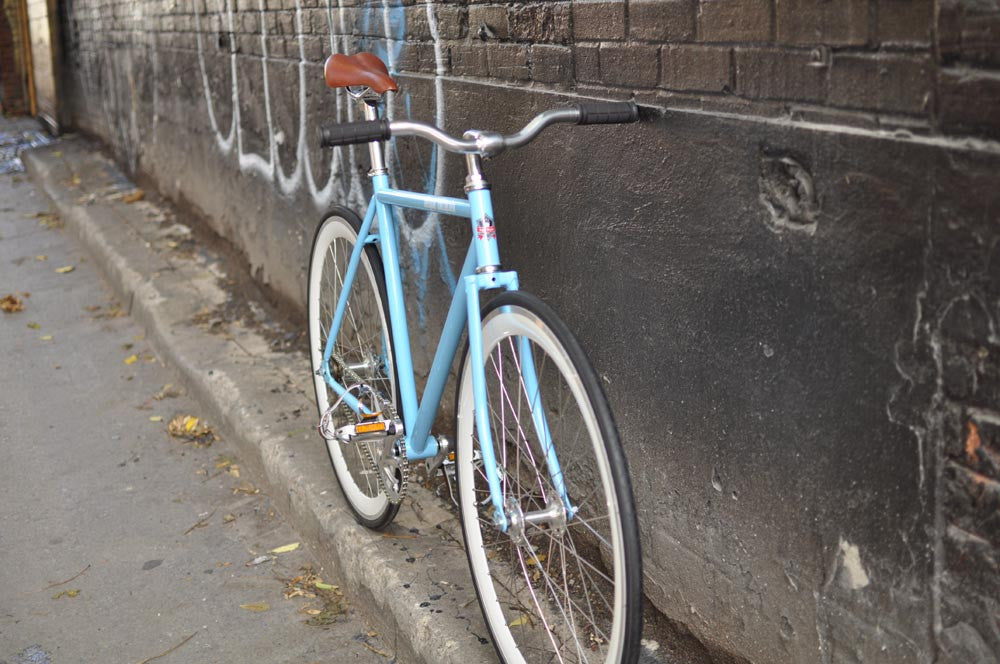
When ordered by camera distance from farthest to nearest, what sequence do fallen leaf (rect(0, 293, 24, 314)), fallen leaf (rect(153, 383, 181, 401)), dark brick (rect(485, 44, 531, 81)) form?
fallen leaf (rect(0, 293, 24, 314)) → fallen leaf (rect(153, 383, 181, 401)) → dark brick (rect(485, 44, 531, 81))

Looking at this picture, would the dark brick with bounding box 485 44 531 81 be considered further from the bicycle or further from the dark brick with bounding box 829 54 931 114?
the dark brick with bounding box 829 54 931 114

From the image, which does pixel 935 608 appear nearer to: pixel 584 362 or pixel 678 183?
pixel 584 362

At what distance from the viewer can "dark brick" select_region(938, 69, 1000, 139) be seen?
1.44m

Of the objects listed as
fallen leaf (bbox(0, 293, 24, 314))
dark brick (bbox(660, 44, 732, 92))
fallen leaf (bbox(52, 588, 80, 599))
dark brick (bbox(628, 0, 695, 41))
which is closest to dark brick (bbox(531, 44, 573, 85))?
dark brick (bbox(628, 0, 695, 41))

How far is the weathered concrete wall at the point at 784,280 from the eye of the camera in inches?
61.0

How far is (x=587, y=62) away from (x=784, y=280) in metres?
0.81

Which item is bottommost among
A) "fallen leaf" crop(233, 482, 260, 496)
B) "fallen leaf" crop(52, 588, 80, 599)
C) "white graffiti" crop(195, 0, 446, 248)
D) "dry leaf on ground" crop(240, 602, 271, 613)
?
"fallen leaf" crop(52, 588, 80, 599)

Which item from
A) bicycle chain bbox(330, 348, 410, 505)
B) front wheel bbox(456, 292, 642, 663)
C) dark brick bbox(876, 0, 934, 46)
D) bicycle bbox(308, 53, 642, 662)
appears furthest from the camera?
bicycle chain bbox(330, 348, 410, 505)

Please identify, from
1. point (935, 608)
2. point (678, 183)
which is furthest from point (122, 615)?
point (935, 608)

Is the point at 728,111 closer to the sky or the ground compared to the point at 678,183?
closer to the sky

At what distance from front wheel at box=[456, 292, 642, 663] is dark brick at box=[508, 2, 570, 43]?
75 centimetres

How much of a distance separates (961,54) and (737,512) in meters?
1.01

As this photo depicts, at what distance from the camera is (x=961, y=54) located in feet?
4.84

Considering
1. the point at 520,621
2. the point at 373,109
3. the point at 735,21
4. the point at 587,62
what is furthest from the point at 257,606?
the point at 735,21
